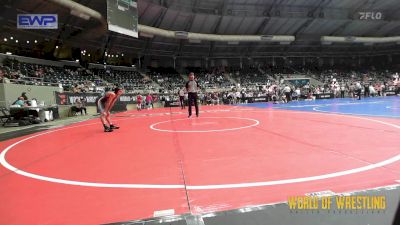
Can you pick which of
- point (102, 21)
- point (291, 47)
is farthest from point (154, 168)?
point (291, 47)

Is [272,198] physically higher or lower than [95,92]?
lower

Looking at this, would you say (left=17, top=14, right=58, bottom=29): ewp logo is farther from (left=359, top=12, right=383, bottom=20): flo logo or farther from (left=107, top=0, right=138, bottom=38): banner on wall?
(left=359, top=12, right=383, bottom=20): flo logo

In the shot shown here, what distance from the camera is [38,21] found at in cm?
1880

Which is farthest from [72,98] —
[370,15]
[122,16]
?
[370,15]

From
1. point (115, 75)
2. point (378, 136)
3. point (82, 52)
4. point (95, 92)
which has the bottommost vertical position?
point (378, 136)

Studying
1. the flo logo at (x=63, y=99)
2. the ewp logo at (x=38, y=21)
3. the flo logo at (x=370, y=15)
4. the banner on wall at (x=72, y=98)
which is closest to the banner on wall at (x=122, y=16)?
the ewp logo at (x=38, y=21)

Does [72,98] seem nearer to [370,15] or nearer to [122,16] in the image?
[122,16]

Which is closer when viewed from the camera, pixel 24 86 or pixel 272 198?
pixel 272 198

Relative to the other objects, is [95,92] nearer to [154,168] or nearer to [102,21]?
[102,21]

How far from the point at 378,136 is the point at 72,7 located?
2428cm

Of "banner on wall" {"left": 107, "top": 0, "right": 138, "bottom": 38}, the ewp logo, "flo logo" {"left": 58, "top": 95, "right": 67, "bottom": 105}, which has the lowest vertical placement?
"flo logo" {"left": 58, "top": 95, "right": 67, "bottom": 105}

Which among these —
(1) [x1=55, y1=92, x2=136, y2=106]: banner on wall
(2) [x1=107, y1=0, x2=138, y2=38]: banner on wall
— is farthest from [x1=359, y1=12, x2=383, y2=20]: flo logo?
(1) [x1=55, y1=92, x2=136, y2=106]: banner on wall

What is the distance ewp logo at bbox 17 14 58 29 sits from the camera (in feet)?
60.3

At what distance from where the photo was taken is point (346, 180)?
10.8 ft
